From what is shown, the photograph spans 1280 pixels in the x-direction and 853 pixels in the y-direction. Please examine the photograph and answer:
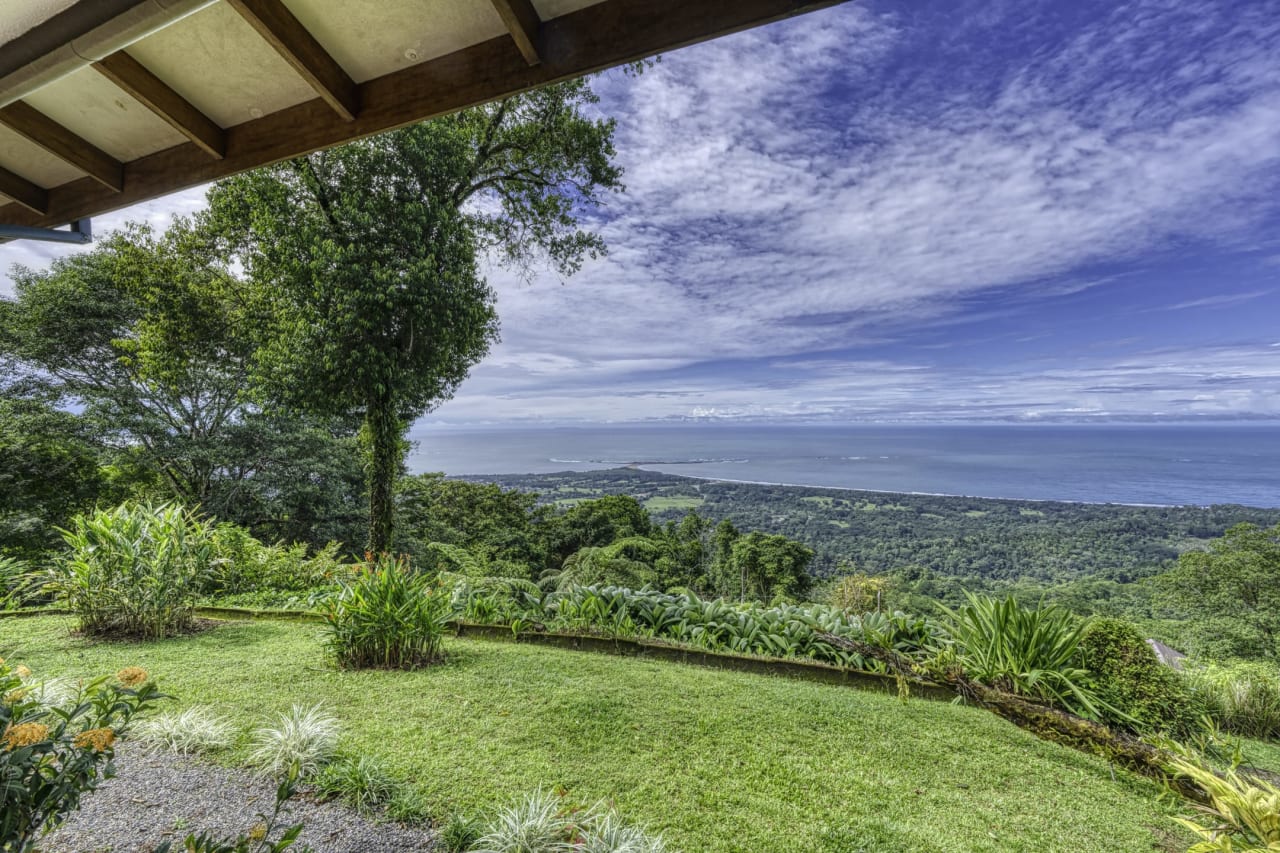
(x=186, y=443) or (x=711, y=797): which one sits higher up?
(x=186, y=443)

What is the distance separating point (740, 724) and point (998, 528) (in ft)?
93.3

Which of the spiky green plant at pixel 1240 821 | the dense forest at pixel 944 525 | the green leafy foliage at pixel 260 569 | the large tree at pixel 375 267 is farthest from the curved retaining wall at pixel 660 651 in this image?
the dense forest at pixel 944 525

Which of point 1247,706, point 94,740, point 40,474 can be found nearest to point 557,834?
point 94,740

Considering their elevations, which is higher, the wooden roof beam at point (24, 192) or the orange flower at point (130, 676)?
the wooden roof beam at point (24, 192)

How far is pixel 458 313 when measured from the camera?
624 cm

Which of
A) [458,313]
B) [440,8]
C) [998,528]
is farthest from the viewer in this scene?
[998,528]

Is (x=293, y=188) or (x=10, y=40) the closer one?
(x=10, y=40)

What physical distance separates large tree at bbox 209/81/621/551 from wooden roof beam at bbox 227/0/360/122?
4.47 meters

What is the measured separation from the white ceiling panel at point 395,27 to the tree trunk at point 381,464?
543 cm

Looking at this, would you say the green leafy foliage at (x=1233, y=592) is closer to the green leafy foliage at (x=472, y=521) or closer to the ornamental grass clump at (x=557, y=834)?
the ornamental grass clump at (x=557, y=834)

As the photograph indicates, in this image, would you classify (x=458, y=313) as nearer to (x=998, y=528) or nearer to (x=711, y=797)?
(x=711, y=797)

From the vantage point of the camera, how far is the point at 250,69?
1682 millimetres

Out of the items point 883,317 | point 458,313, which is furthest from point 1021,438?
point 458,313

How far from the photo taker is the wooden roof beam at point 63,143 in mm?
1776
